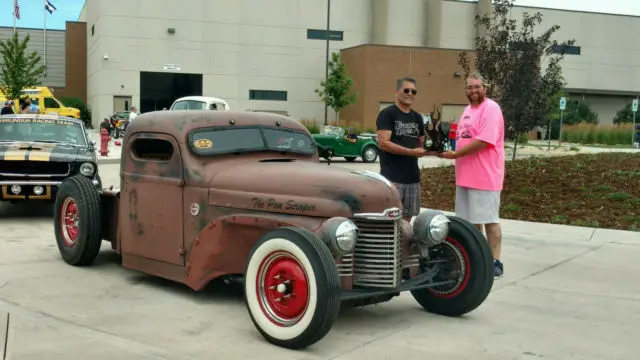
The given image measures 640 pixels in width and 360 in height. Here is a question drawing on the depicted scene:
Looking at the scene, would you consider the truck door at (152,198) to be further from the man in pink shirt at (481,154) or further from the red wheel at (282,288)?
the man in pink shirt at (481,154)

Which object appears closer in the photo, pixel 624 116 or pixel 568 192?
pixel 568 192

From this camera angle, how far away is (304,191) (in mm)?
4785

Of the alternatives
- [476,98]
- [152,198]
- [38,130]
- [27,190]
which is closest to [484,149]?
[476,98]

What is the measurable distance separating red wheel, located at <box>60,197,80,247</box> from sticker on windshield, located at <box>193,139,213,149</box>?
2034mm

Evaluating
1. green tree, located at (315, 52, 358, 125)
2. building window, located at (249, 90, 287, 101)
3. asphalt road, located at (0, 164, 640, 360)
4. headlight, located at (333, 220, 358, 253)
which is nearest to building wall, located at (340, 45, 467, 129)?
green tree, located at (315, 52, 358, 125)

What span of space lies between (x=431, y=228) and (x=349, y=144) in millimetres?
18008

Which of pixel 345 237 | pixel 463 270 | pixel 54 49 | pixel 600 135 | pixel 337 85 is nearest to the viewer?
pixel 345 237

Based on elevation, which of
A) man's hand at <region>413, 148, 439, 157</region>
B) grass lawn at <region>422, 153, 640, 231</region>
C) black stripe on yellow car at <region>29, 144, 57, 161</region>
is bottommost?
grass lawn at <region>422, 153, 640, 231</region>

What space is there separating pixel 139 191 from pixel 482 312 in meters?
3.17

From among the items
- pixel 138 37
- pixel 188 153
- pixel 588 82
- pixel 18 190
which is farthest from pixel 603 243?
pixel 588 82

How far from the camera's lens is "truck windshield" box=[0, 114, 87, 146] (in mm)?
10258

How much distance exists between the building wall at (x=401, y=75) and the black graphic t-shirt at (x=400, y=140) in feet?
138

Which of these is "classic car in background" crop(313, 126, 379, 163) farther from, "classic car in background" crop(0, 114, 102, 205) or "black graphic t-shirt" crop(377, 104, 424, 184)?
"black graphic t-shirt" crop(377, 104, 424, 184)

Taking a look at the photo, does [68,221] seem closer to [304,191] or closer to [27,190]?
[27,190]
